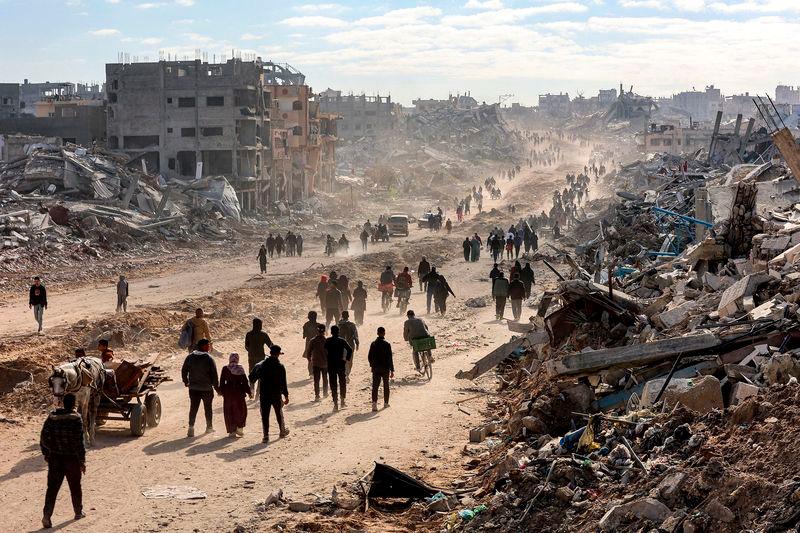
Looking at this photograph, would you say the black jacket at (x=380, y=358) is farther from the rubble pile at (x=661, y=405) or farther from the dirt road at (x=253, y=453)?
the rubble pile at (x=661, y=405)

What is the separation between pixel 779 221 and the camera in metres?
19.2

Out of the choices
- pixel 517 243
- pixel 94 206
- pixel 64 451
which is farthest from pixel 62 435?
pixel 94 206

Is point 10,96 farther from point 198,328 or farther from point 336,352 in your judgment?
point 336,352

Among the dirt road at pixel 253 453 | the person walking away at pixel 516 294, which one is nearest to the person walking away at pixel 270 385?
the dirt road at pixel 253 453

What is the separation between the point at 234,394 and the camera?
45.2 feet

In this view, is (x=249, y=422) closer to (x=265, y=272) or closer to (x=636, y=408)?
(x=636, y=408)

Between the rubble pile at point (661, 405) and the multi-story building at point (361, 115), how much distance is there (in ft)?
374

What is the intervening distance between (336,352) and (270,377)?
1848mm

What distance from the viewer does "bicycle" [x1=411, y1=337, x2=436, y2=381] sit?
17.9 m

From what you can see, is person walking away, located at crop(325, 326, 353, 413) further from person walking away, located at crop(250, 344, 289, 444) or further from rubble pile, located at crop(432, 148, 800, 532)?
rubble pile, located at crop(432, 148, 800, 532)

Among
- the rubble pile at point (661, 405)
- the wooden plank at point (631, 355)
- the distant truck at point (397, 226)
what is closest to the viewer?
the rubble pile at point (661, 405)

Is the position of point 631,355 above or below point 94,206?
below

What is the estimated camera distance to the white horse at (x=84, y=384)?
11.7 m

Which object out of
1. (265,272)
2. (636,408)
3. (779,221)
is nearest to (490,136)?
(265,272)
